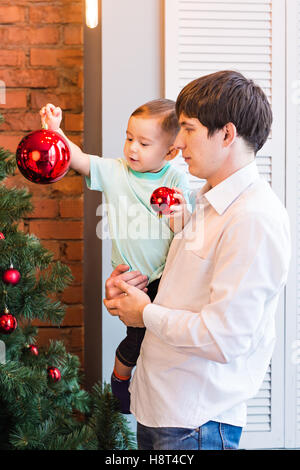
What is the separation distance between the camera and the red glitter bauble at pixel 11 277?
139cm

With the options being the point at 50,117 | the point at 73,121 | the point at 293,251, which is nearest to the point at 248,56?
the point at 293,251

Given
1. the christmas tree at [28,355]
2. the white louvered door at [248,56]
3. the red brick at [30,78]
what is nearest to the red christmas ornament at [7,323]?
the christmas tree at [28,355]

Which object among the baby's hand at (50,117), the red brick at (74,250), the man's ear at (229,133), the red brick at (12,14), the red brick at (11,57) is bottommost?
the red brick at (74,250)

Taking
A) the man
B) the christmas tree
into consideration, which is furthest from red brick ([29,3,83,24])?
the man

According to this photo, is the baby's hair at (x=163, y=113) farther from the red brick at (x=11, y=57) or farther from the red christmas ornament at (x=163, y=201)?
the red brick at (x=11, y=57)

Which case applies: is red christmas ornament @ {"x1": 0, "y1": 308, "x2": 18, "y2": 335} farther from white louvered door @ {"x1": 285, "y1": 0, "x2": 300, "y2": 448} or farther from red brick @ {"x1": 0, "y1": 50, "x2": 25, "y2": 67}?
red brick @ {"x1": 0, "y1": 50, "x2": 25, "y2": 67}

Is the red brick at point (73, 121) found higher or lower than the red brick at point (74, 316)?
higher

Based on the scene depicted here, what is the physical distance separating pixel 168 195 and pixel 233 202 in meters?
0.19

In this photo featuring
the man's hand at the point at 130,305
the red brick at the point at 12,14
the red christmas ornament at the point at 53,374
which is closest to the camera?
the man's hand at the point at 130,305

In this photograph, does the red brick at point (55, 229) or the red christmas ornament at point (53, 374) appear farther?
the red brick at point (55, 229)

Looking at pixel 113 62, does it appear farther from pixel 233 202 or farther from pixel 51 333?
A: pixel 51 333

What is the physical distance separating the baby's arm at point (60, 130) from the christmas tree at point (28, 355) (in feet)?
0.75

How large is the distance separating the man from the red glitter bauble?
38 centimetres
